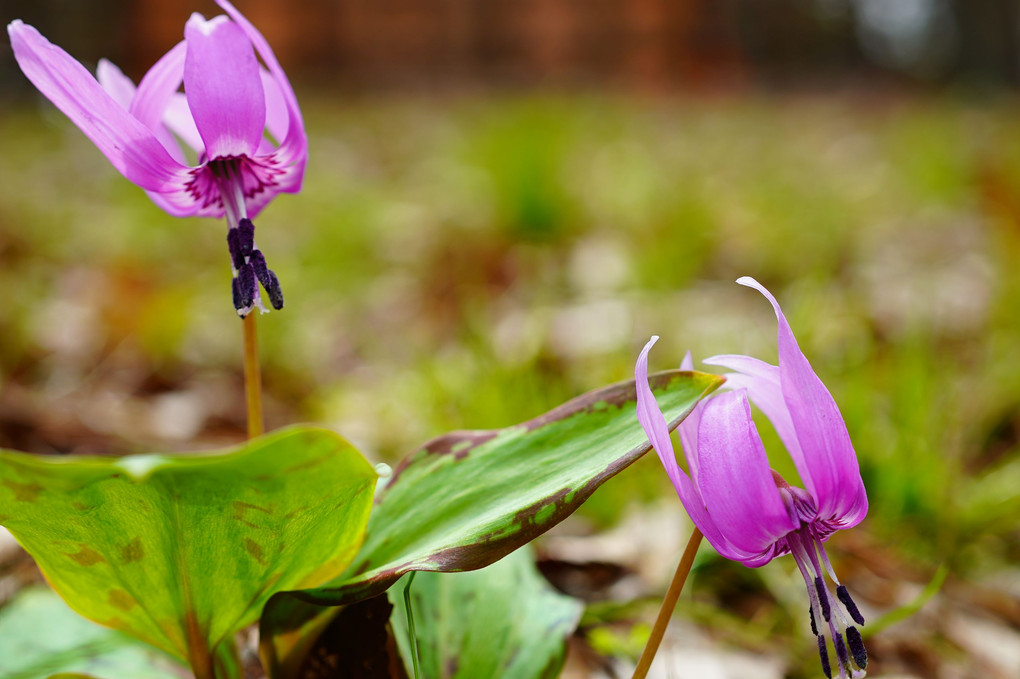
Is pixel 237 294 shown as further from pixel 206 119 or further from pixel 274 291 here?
pixel 206 119

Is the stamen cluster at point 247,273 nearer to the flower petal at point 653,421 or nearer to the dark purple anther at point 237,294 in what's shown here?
the dark purple anther at point 237,294

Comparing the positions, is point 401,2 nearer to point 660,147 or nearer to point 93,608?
point 660,147

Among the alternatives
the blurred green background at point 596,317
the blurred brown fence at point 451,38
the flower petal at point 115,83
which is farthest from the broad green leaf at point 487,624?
the blurred brown fence at point 451,38

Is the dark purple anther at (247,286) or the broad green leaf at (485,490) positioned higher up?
the dark purple anther at (247,286)

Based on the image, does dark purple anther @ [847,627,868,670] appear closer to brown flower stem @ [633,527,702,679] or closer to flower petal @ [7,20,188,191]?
brown flower stem @ [633,527,702,679]

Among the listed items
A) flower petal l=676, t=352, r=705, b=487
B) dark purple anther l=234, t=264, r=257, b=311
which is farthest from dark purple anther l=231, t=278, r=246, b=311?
flower petal l=676, t=352, r=705, b=487

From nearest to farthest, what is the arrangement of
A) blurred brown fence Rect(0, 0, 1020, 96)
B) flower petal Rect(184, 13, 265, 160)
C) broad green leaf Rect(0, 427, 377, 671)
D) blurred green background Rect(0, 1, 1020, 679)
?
broad green leaf Rect(0, 427, 377, 671) < flower petal Rect(184, 13, 265, 160) < blurred green background Rect(0, 1, 1020, 679) < blurred brown fence Rect(0, 0, 1020, 96)

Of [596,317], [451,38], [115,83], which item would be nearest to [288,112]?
[115,83]
